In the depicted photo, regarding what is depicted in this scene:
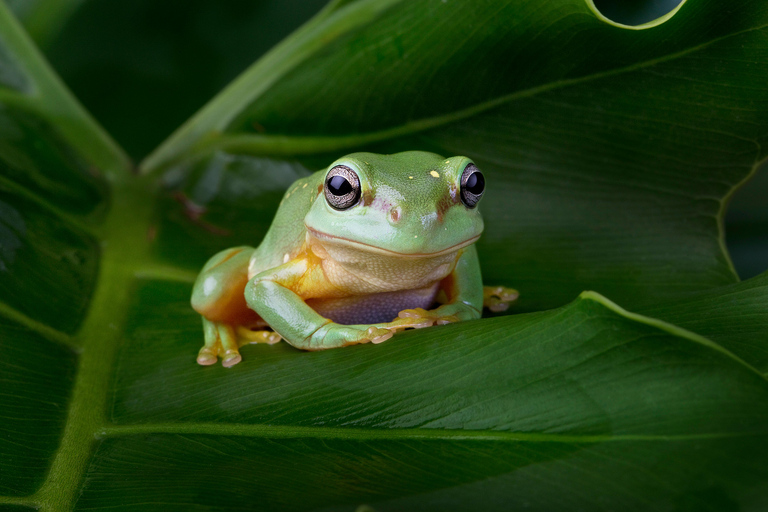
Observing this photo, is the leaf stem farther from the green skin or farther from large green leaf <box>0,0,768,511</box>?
the green skin

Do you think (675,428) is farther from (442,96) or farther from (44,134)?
(44,134)

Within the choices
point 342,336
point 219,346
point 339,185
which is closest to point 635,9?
point 339,185

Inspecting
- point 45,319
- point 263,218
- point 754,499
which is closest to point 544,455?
point 754,499

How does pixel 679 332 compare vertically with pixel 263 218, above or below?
below

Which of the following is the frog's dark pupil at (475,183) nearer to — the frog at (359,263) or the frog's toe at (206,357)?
the frog at (359,263)

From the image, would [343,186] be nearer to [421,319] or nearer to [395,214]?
[395,214]
